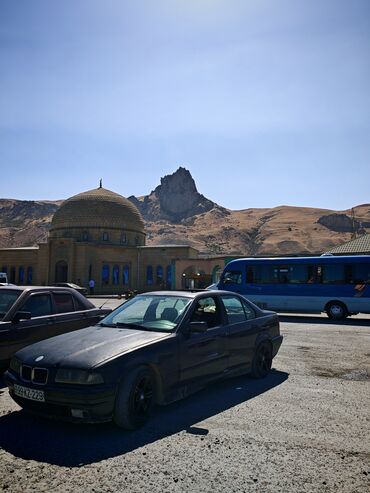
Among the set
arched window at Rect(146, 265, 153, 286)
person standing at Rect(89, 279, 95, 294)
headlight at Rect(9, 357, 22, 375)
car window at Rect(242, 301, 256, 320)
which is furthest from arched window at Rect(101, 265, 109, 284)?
headlight at Rect(9, 357, 22, 375)

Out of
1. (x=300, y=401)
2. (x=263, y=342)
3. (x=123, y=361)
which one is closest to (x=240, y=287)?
(x=263, y=342)

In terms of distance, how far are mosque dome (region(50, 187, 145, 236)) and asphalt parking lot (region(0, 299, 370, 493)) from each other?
149ft

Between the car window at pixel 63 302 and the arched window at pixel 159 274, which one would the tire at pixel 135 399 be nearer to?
the car window at pixel 63 302

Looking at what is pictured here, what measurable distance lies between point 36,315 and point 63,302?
681mm

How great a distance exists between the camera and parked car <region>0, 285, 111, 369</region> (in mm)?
6832

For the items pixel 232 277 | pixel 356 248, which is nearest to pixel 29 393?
pixel 232 277

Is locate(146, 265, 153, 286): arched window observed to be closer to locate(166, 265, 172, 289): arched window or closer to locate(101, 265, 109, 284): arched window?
locate(166, 265, 172, 289): arched window

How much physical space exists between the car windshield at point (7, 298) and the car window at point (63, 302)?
0.72 metres

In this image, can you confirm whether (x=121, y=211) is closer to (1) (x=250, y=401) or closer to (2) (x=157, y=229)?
(1) (x=250, y=401)

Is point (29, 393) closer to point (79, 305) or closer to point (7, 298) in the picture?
point (7, 298)

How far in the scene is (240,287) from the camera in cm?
2095

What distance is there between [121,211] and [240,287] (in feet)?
111

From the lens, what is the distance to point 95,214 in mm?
50906

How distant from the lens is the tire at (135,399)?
15.5 feet
